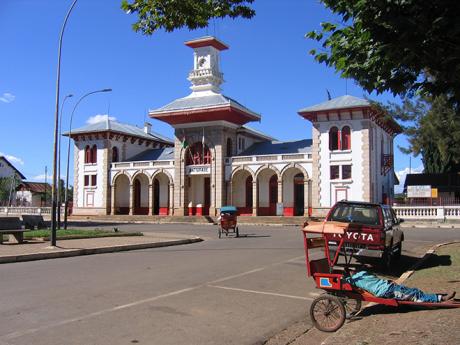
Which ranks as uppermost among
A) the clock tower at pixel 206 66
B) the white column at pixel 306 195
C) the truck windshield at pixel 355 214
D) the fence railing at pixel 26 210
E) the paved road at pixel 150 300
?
the clock tower at pixel 206 66

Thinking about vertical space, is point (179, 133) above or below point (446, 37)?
above

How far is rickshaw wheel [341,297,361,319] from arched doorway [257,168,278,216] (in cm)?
4000

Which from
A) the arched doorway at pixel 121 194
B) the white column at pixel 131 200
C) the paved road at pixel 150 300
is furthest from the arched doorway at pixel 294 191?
the paved road at pixel 150 300

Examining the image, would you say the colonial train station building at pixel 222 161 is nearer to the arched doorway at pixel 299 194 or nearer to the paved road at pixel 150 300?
the arched doorway at pixel 299 194

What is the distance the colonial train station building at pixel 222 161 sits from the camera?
139 feet

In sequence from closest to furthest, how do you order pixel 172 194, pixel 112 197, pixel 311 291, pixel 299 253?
pixel 311 291
pixel 299 253
pixel 172 194
pixel 112 197

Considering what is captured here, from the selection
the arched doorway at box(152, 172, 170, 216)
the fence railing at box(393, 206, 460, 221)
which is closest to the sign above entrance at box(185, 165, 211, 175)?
the arched doorway at box(152, 172, 170, 216)

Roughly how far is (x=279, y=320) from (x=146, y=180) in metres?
48.5

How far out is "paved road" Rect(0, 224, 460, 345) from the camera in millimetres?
6176

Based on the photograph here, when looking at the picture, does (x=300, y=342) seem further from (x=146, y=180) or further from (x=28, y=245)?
(x=146, y=180)

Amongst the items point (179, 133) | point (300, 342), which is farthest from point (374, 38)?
point (179, 133)

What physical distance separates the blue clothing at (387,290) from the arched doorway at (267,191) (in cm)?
4047

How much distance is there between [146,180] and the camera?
54562mm

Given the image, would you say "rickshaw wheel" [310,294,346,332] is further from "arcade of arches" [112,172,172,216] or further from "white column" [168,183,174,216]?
"arcade of arches" [112,172,172,216]
